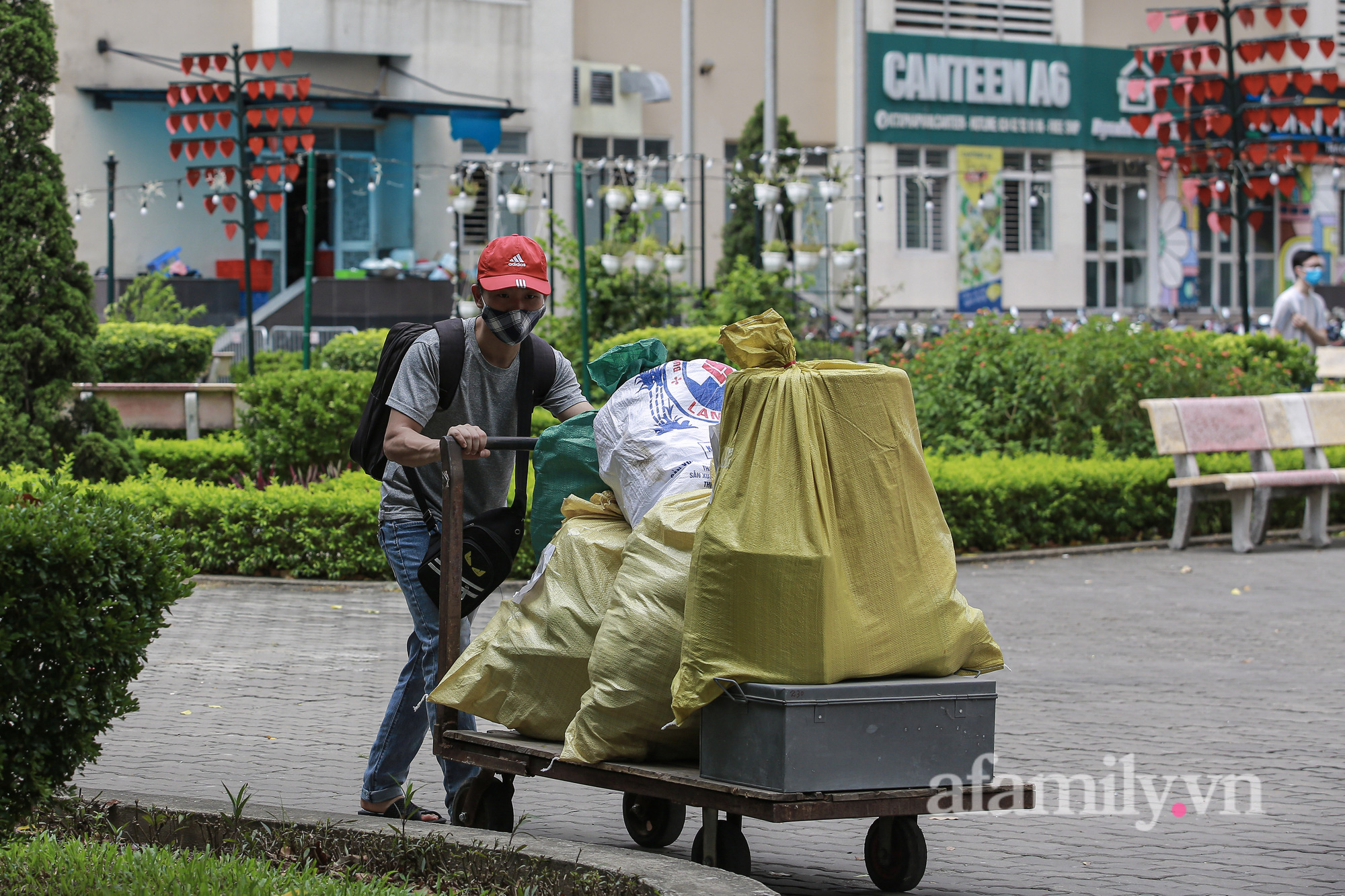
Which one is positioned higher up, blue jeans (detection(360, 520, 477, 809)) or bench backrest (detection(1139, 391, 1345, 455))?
bench backrest (detection(1139, 391, 1345, 455))

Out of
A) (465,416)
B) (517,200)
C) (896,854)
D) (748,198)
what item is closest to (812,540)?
(896,854)

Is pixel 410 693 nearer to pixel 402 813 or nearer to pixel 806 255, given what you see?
pixel 402 813

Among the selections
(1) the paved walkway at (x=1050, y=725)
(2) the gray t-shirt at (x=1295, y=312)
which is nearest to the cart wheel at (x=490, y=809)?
(1) the paved walkway at (x=1050, y=725)

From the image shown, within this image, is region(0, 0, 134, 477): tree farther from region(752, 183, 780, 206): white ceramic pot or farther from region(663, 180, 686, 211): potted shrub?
region(752, 183, 780, 206): white ceramic pot

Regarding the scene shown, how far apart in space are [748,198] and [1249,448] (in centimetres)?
1950

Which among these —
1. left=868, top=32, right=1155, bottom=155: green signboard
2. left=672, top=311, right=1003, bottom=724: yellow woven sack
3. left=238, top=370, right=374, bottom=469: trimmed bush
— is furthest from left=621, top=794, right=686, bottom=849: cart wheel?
left=868, top=32, right=1155, bottom=155: green signboard

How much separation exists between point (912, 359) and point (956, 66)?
22.9 meters

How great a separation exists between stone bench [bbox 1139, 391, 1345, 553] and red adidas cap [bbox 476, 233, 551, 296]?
26.6 feet

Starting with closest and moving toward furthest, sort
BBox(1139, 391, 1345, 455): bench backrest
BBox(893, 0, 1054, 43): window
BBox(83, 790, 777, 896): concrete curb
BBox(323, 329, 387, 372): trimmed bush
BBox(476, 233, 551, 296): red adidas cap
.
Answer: BBox(83, 790, 777, 896): concrete curb, BBox(476, 233, 551, 296): red adidas cap, BBox(1139, 391, 1345, 455): bench backrest, BBox(323, 329, 387, 372): trimmed bush, BBox(893, 0, 1054, 43): window

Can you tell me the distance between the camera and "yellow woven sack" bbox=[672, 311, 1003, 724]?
3.80 m

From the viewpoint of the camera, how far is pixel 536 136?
104 ft

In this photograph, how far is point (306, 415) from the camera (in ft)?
40.1

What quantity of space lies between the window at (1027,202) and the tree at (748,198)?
25.5ft

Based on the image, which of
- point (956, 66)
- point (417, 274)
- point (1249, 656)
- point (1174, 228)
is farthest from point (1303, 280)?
point (1174, 228)
